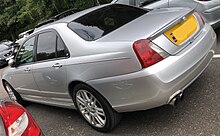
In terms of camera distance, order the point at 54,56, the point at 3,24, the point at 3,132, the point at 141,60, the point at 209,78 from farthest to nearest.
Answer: the point at 3,24 → the point at 209,78 → the point at 54,56 → the point at 141,60 → the point at 3,132

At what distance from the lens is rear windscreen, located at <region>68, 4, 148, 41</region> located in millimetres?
3477

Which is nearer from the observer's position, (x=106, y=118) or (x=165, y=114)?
(x=106, y=118)

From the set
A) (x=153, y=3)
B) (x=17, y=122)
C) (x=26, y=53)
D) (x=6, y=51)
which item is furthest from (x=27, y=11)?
(x=17, y=122)

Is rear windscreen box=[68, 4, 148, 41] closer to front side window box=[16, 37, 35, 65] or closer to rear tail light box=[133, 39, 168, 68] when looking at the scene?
rear tail light box=[133, 39, 168, 68]

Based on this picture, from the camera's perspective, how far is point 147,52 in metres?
2.87

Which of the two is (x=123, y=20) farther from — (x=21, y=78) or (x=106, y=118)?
(x=21, y=78)

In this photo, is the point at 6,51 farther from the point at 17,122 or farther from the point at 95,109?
the point at 17,122

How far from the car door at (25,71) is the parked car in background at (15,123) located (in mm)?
1968

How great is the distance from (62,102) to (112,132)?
3.06 feet

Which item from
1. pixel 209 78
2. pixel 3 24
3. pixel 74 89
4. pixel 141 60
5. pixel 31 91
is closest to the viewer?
pixel 141 60

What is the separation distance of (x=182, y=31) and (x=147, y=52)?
Result: 65 centimetres

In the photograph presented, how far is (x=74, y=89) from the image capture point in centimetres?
354

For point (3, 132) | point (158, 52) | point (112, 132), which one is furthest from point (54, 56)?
point (3, 132)

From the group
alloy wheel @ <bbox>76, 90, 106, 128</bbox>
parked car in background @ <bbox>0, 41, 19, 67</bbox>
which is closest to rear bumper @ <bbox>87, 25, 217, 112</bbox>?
alloy wheel @ <bbox>76, 90, 106, 128</bbox>
